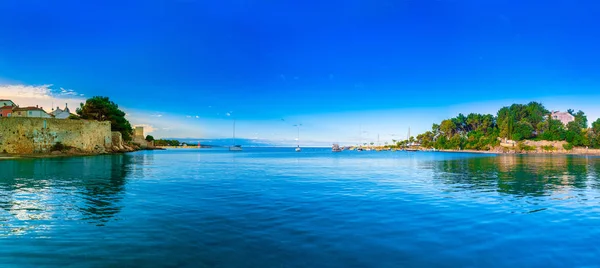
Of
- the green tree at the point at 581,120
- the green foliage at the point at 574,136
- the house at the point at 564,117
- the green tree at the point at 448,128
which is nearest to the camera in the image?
the green foliage at the point at 574,136

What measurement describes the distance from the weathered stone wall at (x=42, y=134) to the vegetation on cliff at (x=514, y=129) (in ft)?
512

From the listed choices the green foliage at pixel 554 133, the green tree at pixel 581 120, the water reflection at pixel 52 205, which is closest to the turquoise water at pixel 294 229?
the water reflection at pixel 52 205

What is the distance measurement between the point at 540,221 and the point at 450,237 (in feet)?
15.3

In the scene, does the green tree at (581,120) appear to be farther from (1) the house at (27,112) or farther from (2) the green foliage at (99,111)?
(1) the house at (27,112)

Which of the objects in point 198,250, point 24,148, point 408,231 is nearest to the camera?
point 198,250

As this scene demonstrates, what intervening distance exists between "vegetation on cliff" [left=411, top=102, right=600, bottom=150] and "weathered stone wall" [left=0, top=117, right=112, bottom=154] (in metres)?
156

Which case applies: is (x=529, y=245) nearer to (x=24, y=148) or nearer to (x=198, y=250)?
(x=198, y=250)

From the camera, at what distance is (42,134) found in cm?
6378

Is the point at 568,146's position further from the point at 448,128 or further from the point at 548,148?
the point at 448,128

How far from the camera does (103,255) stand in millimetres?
7465

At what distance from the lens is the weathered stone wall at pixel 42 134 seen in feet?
198

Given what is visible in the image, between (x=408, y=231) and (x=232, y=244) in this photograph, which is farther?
(x=408, y=231)

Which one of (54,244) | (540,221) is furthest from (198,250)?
(540,221)

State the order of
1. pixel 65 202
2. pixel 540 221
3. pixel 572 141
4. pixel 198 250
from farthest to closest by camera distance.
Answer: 1. pixel 572 141
2. pixel 65 202
3. pixel 540 221
4. pixel 198 250
